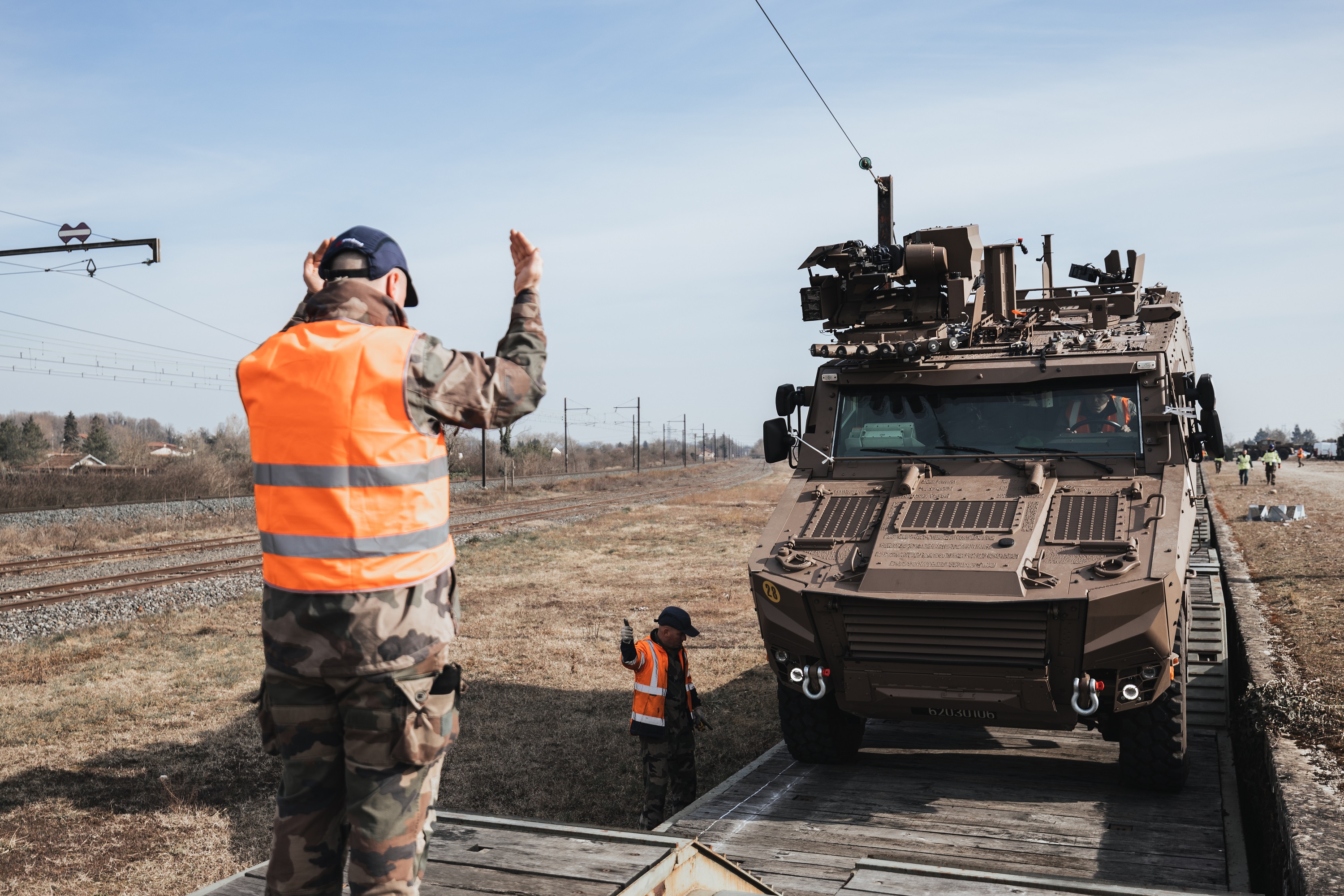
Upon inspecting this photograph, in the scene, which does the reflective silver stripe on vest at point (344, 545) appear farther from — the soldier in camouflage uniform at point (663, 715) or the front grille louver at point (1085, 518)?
the front grille louver at point (1085, 518)

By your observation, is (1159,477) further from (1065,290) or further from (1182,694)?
(1065,290)

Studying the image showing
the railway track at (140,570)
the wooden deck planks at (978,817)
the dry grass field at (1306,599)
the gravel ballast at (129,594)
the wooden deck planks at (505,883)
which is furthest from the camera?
the railway track at (140,570)

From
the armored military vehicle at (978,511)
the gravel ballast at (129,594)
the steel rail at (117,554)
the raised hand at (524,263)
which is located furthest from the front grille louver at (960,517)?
the steel rail at (117,554)

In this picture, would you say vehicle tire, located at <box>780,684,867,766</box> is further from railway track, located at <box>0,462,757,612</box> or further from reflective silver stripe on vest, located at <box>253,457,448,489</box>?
railway track, located at <box>0,462,757,612</box>

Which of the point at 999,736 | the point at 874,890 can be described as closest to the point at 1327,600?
the point at 999,736

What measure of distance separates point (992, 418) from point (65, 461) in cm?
6662

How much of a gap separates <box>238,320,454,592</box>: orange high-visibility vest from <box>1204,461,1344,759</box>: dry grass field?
5.30 metres

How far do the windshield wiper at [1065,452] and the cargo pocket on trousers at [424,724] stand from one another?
5117 millimetres

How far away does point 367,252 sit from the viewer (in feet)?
9.53

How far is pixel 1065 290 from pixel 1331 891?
7269 millimetres

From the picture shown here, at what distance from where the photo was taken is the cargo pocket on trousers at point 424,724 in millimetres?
2674

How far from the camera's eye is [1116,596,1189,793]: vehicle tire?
234 inches

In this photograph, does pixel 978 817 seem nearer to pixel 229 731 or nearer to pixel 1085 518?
pixel 1085 518

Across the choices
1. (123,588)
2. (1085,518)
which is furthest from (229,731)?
(123,588)
